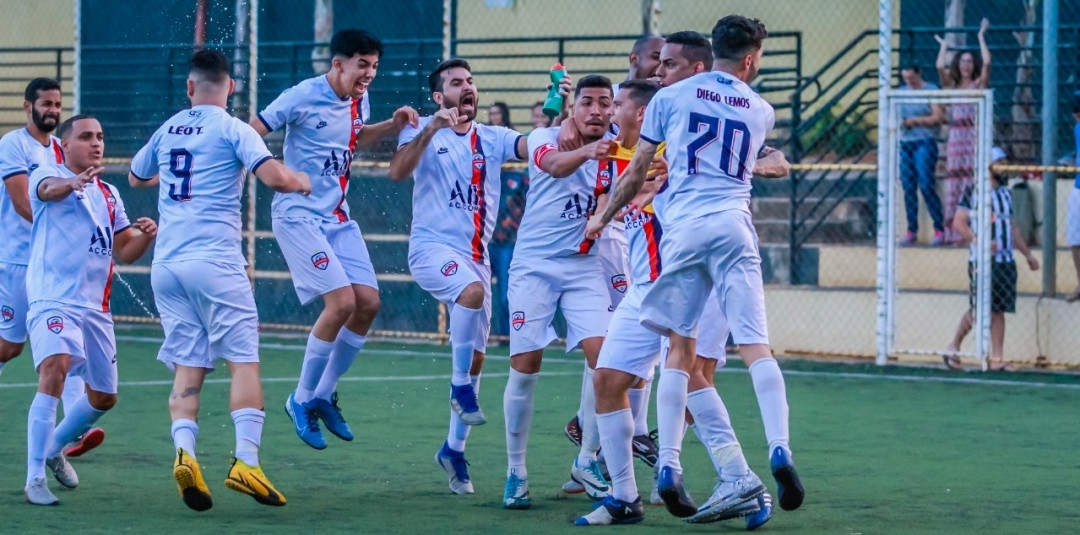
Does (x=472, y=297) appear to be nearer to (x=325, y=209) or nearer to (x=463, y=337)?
(x=463, y=337)

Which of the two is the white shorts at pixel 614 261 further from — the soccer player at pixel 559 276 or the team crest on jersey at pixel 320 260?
the team crest on jersey at pixel 320 260

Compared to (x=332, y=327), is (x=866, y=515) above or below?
below

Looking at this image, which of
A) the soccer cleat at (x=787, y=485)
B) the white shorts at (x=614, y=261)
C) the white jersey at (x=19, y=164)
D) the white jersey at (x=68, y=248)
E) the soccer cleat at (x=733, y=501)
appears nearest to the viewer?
the soccer cleat at (x=787, y=485)

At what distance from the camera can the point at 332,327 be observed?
9375 mm

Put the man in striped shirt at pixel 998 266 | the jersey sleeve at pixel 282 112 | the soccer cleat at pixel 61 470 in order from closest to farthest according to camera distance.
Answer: the soccer cleat at pixel 61 470
the jersey sleeve at pixel 282 112
the man in striped shirt at pixel 998 266

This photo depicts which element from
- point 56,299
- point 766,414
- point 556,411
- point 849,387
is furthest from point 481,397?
point 766,414

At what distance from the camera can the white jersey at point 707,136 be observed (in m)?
7.20

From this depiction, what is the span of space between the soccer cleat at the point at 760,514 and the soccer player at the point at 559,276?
977mm

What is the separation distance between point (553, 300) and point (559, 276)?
0.42 feet

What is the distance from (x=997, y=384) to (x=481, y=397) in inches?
175

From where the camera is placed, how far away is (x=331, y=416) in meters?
9.27

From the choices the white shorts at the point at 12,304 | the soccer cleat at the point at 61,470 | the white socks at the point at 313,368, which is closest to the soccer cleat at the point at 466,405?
the white socks at the point at 313,368

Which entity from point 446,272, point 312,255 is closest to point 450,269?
point 446,272

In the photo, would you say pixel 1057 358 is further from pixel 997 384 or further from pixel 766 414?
pixel 766 414
